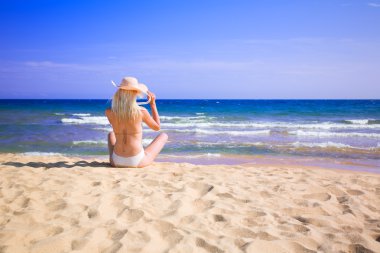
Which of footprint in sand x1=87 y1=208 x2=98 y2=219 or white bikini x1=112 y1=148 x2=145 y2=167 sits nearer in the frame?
footprint in sand x1=87 y1=208 x2=98 y2=219

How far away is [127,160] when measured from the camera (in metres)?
5.69

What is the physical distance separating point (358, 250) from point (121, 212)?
2.35m

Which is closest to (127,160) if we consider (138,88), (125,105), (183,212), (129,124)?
(129,124)

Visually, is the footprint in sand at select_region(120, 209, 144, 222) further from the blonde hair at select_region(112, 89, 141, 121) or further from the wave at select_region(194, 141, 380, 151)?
the wave at select_region(194, 141, 380, 151)

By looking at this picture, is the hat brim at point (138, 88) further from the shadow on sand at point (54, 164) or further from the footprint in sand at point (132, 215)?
the footprint in sand at point (132, 215)

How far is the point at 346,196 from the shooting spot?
4168 millimetres

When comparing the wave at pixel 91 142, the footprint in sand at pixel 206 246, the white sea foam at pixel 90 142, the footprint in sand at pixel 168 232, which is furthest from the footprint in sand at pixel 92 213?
the white sea foam at pixel 90 142

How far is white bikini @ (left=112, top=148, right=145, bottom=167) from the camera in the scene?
569 cm

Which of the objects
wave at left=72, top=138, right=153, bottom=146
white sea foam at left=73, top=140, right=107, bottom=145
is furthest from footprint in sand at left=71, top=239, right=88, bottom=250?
white sea foam at left=73, top=140, right=107, bottom=145

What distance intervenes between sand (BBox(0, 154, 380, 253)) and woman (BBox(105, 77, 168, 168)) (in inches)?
17.6

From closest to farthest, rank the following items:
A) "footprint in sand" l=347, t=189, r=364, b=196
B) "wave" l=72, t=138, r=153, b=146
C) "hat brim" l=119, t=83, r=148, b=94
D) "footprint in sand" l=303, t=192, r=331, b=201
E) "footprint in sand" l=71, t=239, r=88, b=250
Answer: "footprint in sand" l=71, t=239, r=88, b=250 → "footprint in sand" l=303, t=192, r=331, b=201 → "footprint in sand" l=347, t=189, r=364, b=196 → "hat brim" l=119, t=83, r=148, b=94 → "wave" l=72, t=138, r=153, b=146

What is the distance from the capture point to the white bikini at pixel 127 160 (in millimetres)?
5688

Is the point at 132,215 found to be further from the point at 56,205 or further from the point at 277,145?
the point at 277,145

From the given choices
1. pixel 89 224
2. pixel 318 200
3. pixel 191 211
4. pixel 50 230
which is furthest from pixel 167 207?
pixel 318 200
